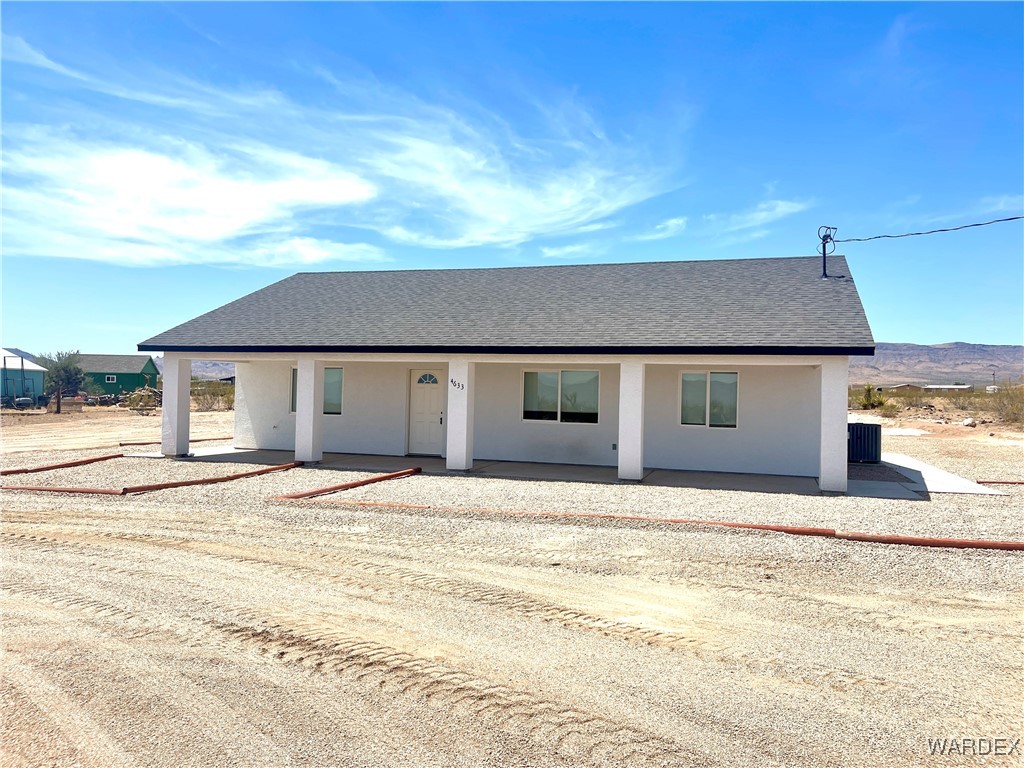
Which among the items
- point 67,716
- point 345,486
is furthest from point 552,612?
point 345,486

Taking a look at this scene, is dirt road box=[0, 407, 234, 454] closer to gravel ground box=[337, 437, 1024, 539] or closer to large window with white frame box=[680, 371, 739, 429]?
gravel ground box=[337, 437, 1024, 539]

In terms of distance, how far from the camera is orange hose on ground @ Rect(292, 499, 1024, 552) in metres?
8.40

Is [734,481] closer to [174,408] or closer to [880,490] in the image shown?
[880,490]

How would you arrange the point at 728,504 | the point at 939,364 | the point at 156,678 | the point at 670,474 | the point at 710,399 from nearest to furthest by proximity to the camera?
1. the point at 156,678
2. the point at 728,504
3. the point at 670,474
4. the point at 710,399
5. the point at 939,364

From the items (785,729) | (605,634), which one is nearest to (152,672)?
(605,634)

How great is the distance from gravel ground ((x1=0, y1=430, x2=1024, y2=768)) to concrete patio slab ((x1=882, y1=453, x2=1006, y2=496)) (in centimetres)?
344

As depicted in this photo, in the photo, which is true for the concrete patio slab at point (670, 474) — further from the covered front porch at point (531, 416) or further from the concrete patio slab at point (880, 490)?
the covered front porch at point (531, 416)

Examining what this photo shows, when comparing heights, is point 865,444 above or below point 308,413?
below

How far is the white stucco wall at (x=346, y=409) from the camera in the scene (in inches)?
695

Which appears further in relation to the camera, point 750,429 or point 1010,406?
point 1010,406

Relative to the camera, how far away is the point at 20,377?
169ft

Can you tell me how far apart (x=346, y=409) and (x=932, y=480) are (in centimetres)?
1333

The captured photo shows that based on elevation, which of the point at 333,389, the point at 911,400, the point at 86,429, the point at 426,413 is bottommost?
the point at 86,429

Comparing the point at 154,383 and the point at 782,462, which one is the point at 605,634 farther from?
the point at 154,383
